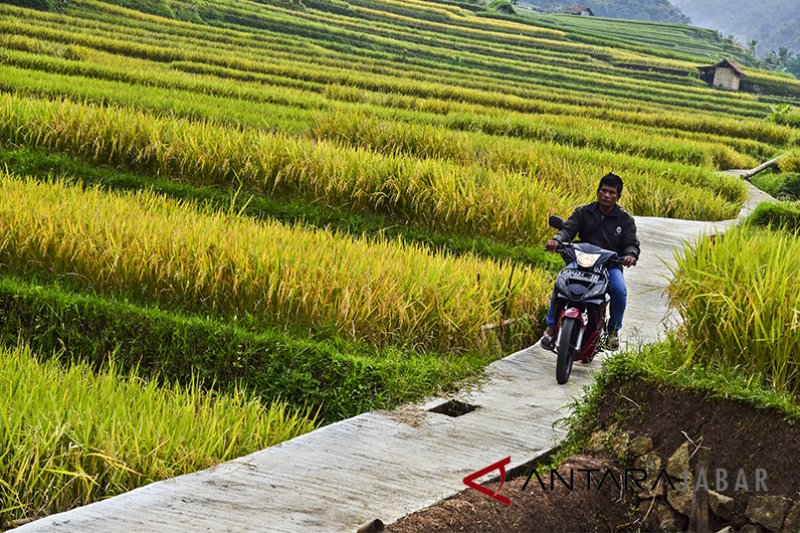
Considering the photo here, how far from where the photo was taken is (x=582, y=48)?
178ft

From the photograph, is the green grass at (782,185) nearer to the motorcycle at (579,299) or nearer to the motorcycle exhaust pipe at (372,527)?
the motorcycle at (579,299)

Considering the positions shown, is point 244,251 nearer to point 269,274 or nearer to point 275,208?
point 269,274

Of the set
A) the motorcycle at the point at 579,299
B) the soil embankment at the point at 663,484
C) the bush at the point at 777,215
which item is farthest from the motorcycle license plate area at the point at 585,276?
the bush at the point at 777,215

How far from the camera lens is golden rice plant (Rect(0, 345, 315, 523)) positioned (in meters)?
4.32

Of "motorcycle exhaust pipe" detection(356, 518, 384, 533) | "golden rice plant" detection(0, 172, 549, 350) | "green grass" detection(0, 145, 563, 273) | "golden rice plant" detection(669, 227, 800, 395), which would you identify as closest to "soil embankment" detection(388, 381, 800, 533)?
"motorcycle exhaust pipe" detection(356, 518, 384, 533)

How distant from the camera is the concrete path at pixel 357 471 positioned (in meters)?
4.00

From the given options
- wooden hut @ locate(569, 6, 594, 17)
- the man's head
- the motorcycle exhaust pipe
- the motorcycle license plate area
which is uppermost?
wooden hut @ locate(569, 6, 594, 17)

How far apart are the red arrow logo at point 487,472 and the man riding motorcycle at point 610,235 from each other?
1612mm

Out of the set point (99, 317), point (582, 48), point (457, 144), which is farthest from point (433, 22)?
point (99, 317)

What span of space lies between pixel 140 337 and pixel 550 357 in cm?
256

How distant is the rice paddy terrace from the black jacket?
90cm

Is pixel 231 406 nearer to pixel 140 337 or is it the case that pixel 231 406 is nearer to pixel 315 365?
pixel 315 365

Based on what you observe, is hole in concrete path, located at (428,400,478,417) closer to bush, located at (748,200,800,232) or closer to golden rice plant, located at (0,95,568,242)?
golden rice plant, located at (0,95,568,242)

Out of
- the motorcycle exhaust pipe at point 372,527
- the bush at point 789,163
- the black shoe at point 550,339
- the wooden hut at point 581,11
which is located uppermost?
the wooden hut at point 581,11
